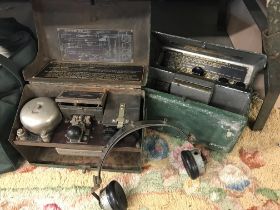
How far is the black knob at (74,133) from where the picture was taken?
0.96m

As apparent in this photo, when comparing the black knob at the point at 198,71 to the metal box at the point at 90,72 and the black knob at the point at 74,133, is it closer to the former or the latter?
the metal box at the point at 90,72

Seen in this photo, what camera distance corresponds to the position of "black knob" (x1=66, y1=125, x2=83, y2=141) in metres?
0.96

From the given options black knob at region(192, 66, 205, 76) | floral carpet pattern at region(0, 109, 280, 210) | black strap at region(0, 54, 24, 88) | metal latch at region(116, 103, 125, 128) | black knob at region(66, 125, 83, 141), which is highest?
black strap at region(0, 54, 24, 88)

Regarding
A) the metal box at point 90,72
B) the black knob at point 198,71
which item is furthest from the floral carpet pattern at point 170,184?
the black knob at point 198,71

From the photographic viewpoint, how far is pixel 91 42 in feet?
3.84

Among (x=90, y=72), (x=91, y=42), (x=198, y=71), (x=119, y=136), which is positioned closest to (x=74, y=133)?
(x=119, y=136)

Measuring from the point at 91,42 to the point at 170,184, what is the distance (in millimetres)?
620

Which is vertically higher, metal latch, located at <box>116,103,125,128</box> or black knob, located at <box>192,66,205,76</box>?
black knob, located at <box>192,66,205,76</box>

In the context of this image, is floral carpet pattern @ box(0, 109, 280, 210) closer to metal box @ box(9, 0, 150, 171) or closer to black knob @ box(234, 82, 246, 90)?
metal box @ box(9, 0, 150, 171)

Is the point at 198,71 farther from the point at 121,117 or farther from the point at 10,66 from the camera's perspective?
the point at 10,66

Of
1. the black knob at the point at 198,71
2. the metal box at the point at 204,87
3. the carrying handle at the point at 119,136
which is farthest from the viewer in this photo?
the black knob at the point at 198,71

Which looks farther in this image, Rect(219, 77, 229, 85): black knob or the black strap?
Rect(219, 77, 229, 85): black knob

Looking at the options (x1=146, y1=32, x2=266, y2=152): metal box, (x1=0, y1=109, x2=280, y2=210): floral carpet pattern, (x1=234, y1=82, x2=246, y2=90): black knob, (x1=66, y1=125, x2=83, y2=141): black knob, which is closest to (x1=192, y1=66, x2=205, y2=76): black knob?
(x1=146, y1=32, x2=266, y2=152): metal box

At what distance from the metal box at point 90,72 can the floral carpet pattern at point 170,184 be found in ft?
0.18
